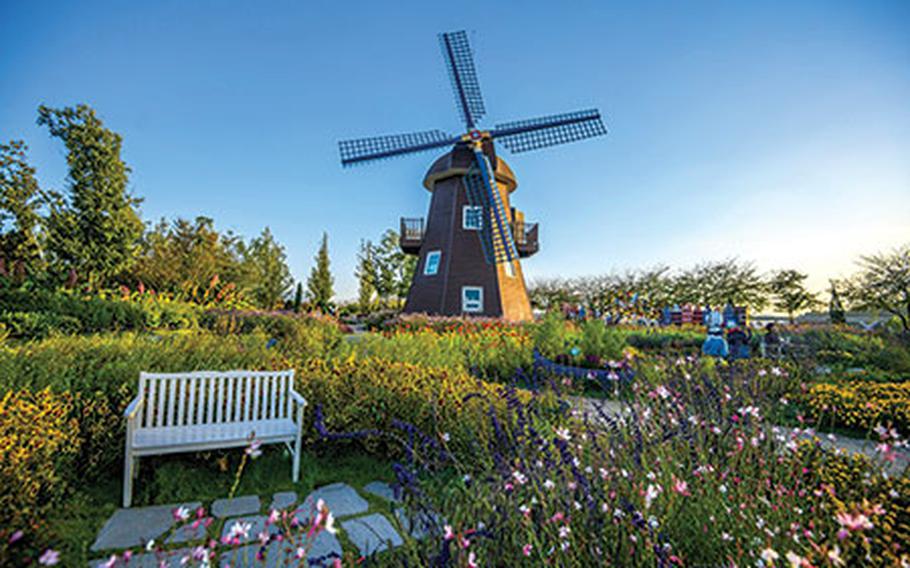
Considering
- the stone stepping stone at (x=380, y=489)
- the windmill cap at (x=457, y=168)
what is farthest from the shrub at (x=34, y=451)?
the windmill cap at (x=457, y=168)

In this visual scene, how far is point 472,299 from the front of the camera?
54.4ft

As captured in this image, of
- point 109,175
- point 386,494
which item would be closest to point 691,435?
point 386,494

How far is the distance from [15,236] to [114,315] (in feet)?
33.9

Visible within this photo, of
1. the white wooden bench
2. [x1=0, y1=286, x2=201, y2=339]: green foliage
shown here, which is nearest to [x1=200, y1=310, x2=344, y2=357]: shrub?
[x1=0, y1=286, x2=201, y2=339]: green foliage

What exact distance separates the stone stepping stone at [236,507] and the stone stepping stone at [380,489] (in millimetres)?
782

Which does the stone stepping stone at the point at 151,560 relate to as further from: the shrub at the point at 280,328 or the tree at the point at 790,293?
the tree at the point at 790,293

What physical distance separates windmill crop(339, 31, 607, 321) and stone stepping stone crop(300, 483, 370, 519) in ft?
43.4

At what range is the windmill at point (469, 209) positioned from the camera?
53.8 feet

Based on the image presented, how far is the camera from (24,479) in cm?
217

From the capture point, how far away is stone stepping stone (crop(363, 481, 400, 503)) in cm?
304

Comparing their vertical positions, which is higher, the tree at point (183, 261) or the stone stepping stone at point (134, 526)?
the tree at point (183, 261)

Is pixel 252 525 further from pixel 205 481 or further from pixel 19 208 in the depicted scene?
pixel 19 208

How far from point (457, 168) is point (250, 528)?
631 inches

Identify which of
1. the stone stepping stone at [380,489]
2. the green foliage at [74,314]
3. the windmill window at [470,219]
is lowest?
the stone stepping stone at [380,489]
